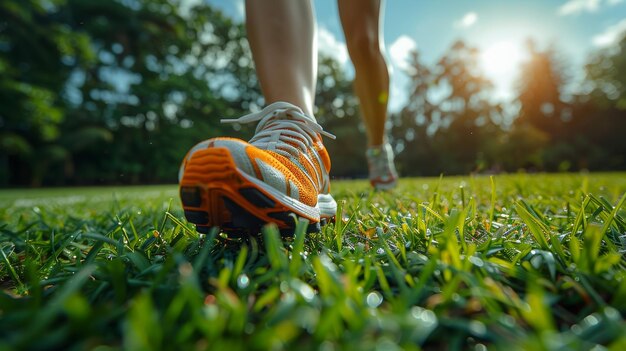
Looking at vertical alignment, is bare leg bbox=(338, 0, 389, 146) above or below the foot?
above

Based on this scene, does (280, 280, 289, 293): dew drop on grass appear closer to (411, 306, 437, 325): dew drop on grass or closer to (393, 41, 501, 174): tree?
(411, 306, 437, 325): dew drop on grass

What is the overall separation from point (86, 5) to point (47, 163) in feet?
32.4

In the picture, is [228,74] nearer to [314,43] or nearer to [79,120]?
[79,120]

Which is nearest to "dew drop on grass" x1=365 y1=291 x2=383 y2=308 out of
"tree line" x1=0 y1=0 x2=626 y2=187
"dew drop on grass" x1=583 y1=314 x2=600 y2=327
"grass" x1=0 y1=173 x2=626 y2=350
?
"grass" x1=0 y1=173 x2=626 y2=350

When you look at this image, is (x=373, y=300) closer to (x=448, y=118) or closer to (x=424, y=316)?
(x=424, y=316)

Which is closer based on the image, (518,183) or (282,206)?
(282,206)

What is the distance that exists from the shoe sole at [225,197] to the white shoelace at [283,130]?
214 millimetres

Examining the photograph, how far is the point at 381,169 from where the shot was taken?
2260 mm

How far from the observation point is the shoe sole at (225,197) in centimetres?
65

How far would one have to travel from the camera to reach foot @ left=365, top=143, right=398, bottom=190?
2.24 metres

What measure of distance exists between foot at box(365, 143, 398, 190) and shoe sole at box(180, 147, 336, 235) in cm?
161

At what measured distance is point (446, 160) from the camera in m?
24.7

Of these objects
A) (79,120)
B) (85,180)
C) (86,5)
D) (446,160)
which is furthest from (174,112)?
(446,160)

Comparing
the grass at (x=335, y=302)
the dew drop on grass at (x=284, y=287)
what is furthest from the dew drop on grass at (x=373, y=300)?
the dew drop on grass at (x=284, y=287)
